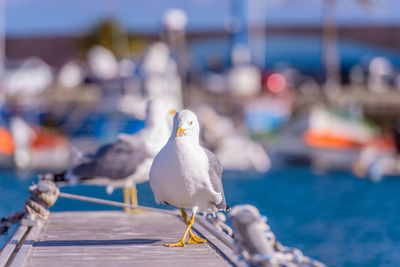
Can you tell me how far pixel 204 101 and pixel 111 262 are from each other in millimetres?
33145

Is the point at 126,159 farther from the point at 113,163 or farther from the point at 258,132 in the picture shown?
the point at 258,132

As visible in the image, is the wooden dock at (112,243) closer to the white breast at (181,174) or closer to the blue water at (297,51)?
the white breast at (181,174)

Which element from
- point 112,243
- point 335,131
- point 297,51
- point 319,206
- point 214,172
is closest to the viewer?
point 214,172

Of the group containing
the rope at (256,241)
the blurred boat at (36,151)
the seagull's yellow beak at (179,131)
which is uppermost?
the blurred boat at (36,151)

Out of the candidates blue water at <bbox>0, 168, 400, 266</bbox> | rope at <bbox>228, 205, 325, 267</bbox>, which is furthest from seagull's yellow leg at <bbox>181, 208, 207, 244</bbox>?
blue water at <bbox>0, 168, 400, 266</bbox>

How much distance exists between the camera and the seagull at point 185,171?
8.38 m

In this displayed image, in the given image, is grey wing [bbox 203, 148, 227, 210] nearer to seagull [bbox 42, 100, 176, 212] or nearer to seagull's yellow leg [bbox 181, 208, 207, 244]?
seagull's yellow leg [bbox 181, 208, 207, 244]

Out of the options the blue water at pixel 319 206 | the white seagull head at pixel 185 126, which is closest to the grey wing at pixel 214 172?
the white seagull head at pixel 185 126

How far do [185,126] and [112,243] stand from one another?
165 cm

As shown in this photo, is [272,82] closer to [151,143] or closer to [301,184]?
[301,184]

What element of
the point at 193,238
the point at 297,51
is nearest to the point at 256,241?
the point at 193,238

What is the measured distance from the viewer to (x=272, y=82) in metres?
48.2

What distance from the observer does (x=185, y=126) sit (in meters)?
8.57

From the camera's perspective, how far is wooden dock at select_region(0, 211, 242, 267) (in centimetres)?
816
